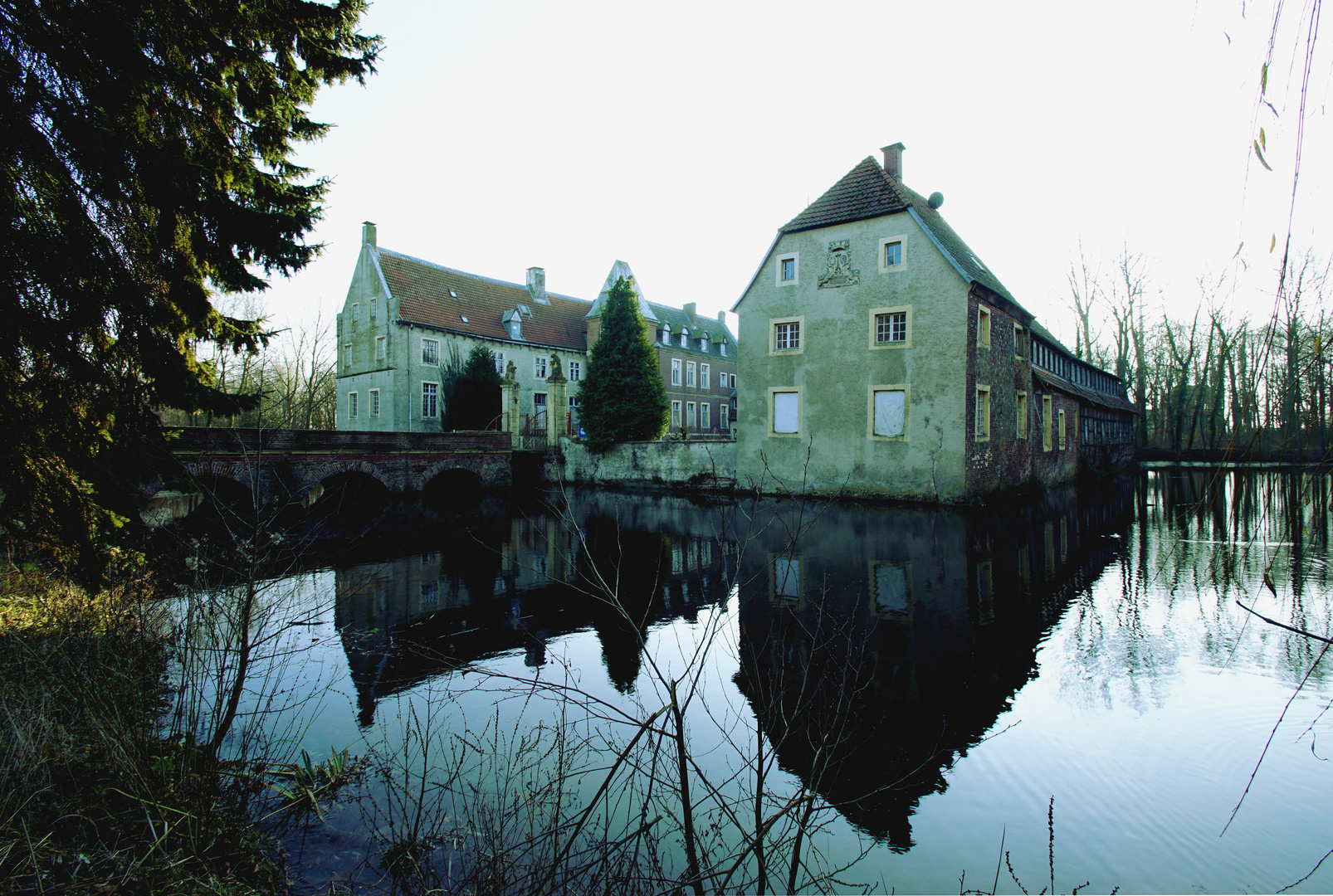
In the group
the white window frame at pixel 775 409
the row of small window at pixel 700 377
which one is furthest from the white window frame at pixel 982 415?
the row of small window at pixel 700 377

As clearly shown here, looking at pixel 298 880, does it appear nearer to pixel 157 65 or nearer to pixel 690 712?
pixel 690 712

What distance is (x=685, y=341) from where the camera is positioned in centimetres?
4638

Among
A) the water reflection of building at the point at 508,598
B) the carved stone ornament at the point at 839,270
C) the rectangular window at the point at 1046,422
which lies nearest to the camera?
the water reflection of building at the point at 508,598

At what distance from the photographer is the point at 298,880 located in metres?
3.37

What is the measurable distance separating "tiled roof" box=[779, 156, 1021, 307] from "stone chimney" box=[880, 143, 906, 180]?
0.44 meters

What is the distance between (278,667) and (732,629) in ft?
14.0

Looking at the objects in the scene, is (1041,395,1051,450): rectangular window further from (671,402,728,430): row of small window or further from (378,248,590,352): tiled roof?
(378,248,590,352): tiled roof

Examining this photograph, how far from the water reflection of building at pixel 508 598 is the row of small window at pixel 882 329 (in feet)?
26.5

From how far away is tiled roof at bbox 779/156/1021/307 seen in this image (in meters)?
19.0

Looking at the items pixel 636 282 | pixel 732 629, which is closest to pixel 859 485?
pixel 732 629

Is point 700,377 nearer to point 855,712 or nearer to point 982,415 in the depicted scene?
point 982,415

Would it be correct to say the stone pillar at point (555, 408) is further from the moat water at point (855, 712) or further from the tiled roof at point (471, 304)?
the moat water at point (855, 712)

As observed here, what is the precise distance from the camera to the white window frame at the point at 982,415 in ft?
60.6

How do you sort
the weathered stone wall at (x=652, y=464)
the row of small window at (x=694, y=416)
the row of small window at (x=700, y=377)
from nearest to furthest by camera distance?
1. the weathered stone wall at (x=652, y=464)
2. the row of small window at (x=700, y=377)
3. the row of small window at (x=694, y=416)
